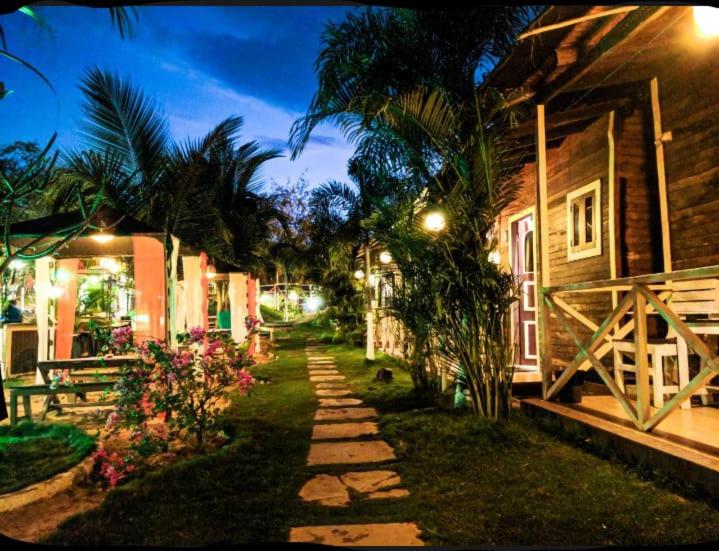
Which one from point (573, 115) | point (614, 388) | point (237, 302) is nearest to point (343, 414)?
point (614, 388)

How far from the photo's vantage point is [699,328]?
13.7 feet

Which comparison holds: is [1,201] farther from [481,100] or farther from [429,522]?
[481,100]

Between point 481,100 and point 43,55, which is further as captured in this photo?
point 481,100

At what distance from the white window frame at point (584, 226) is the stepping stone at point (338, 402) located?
347cm

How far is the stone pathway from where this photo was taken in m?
2.69

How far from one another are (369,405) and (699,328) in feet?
12.0

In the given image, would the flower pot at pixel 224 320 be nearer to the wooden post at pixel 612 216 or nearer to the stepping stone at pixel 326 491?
the wooden post at pixel 612 216

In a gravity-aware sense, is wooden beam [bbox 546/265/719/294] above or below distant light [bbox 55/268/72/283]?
below

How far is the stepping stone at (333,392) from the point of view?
7.18 m

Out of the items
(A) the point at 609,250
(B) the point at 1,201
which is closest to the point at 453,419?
(A) the point at 609,250

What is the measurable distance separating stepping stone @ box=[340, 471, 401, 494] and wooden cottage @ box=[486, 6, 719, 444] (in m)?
1.88

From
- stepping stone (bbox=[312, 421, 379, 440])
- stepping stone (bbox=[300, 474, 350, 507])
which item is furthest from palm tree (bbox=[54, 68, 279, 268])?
stepping stone (bbox=[300, 474, 350, 507])

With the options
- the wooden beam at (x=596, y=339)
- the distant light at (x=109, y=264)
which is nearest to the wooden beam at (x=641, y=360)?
the wooden beam at (x=596, y=339)

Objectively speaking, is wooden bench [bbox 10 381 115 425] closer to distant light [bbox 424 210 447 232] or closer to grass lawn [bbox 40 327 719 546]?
grass lawn [bbox 40 327 719 546]
